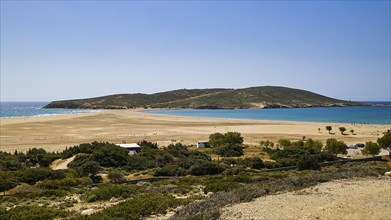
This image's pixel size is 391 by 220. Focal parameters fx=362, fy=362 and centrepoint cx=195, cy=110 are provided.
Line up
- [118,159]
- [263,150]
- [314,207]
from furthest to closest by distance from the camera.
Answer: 1. [263,150]
2. [118,159]
3. [314,207]

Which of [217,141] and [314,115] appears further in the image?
[314,115]

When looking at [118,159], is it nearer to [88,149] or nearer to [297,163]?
[88,149]

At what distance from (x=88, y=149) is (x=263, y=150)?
746 inches

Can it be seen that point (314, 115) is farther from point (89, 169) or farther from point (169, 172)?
point (89, 169)

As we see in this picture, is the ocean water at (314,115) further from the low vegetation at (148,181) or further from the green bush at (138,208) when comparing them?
the green bush at (138,208)

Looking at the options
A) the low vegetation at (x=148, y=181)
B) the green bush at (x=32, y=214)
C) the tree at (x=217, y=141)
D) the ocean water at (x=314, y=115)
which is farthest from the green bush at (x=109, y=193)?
the ocean water at (x=314, y=115)

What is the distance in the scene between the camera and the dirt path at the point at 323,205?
11.5 metres

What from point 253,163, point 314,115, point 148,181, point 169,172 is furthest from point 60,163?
point 314,115

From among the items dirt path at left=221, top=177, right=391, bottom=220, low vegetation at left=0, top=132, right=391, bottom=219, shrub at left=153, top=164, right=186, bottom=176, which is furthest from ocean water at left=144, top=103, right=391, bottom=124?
dirt path at left=221, top=177, right=391, bottom=220

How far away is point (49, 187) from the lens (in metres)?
21.2

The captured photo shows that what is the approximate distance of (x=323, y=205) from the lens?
12562 millimetres

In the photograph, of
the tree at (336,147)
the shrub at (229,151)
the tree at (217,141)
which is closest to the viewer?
the tree at (336,147)

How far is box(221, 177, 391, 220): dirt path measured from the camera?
37.7 ft

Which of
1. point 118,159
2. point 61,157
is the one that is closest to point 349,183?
point 118,159
